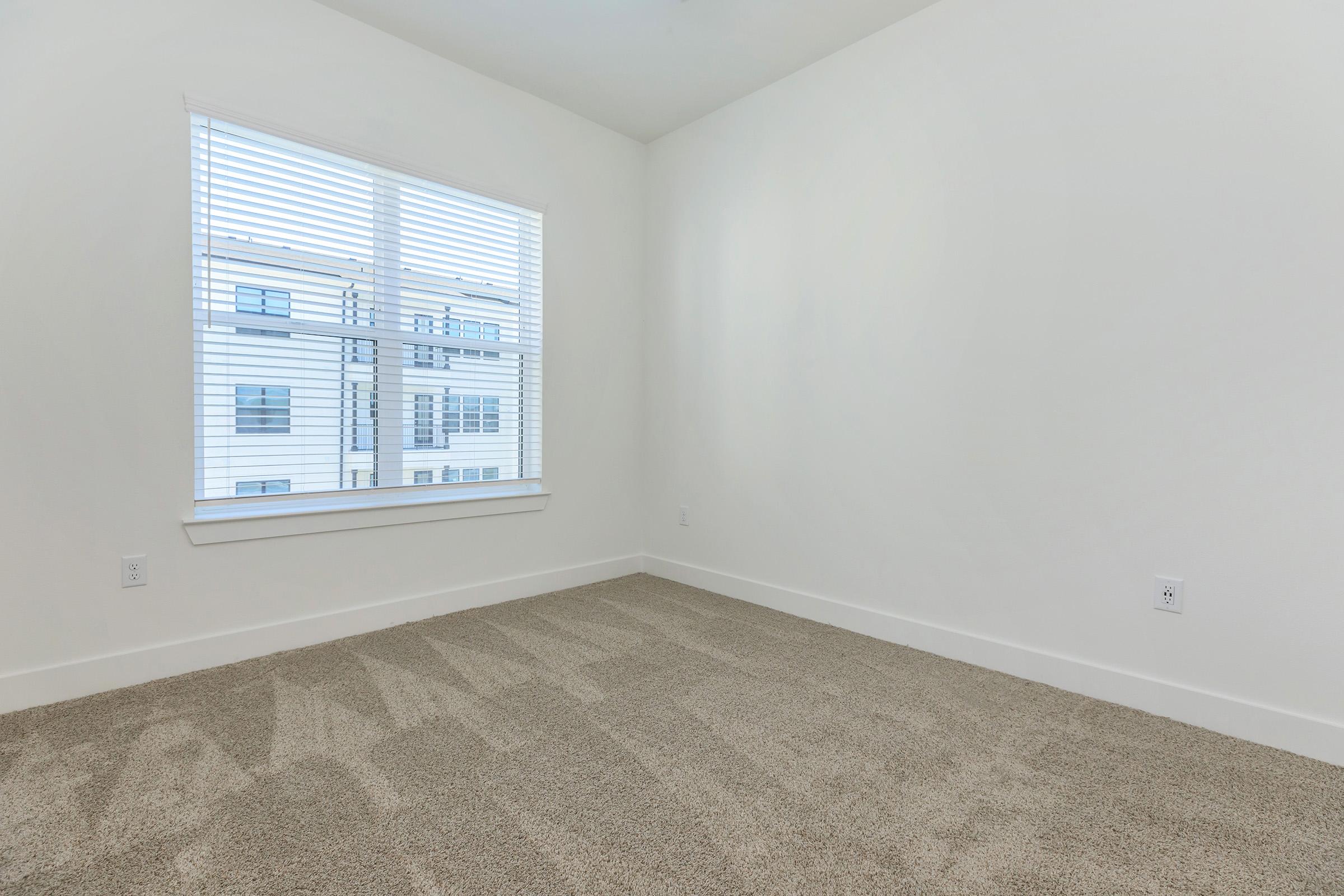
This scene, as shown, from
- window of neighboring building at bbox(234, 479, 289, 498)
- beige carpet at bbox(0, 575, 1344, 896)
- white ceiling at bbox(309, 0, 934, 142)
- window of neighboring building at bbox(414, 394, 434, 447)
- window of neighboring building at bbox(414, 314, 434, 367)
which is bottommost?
beige carpet at bbox(0, 575, 1344, 896)

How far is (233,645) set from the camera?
253 cm

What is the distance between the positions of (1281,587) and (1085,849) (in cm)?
119

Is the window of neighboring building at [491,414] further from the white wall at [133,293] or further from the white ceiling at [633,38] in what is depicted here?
the white ceiling at [633,38]

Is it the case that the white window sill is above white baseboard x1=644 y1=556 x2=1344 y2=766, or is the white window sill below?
above

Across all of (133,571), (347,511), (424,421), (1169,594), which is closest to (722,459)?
(424,421)

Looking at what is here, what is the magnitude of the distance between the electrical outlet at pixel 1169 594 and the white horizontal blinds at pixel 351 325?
2.95m

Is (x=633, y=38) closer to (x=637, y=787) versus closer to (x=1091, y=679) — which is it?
(x=637, y=787)

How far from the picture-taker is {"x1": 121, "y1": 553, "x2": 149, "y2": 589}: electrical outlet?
90.5 inches

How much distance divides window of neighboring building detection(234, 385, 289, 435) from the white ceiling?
172 centimetres

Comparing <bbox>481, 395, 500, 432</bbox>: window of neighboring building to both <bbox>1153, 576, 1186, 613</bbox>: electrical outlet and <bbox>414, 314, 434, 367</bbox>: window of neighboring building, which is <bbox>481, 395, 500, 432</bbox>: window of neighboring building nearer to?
<bbox>414, 314, 434, 367</bbox>: window of neighboring building

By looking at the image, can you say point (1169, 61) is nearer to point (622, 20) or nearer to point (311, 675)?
point (622, 20)

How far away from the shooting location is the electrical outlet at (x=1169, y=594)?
2135 mm

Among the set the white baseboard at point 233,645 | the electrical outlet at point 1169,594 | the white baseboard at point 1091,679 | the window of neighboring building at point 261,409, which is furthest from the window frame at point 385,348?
the electrical outlet at point 1169,594

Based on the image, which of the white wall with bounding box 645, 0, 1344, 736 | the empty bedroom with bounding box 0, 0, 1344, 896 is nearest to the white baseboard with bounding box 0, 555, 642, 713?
the empty bedroom with bounding box 0, 0, 1344, 896
